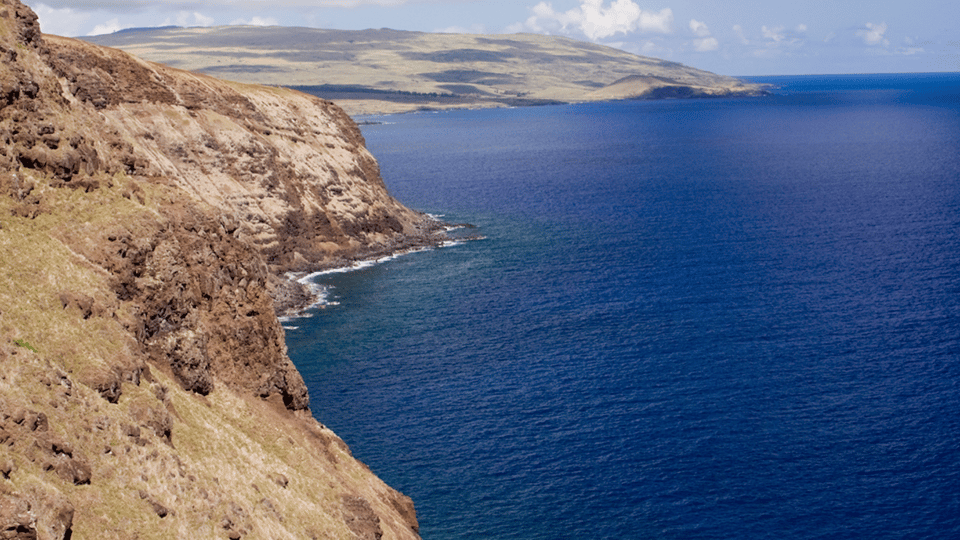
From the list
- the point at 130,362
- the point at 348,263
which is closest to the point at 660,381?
the point at 130,362

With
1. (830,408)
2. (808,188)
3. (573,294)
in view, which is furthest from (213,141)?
(808,188)

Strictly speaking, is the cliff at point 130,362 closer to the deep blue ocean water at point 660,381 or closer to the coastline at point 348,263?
the deep blue ocean water at point 660,381

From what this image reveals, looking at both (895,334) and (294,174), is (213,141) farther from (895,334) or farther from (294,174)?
(895,334)

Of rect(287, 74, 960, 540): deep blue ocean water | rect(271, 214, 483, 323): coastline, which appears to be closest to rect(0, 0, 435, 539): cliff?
rect(287, 74, 960, 540): deep blue ocean water

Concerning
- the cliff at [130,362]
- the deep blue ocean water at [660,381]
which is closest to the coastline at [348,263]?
the deep blue ocean water at [660,381]

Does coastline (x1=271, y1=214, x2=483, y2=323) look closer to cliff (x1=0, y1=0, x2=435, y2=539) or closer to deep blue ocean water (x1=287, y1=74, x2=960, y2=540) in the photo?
deep blue ocean water (x1=287, y1=74, x2=960, y2=540)

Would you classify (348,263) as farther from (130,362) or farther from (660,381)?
(130,362)
